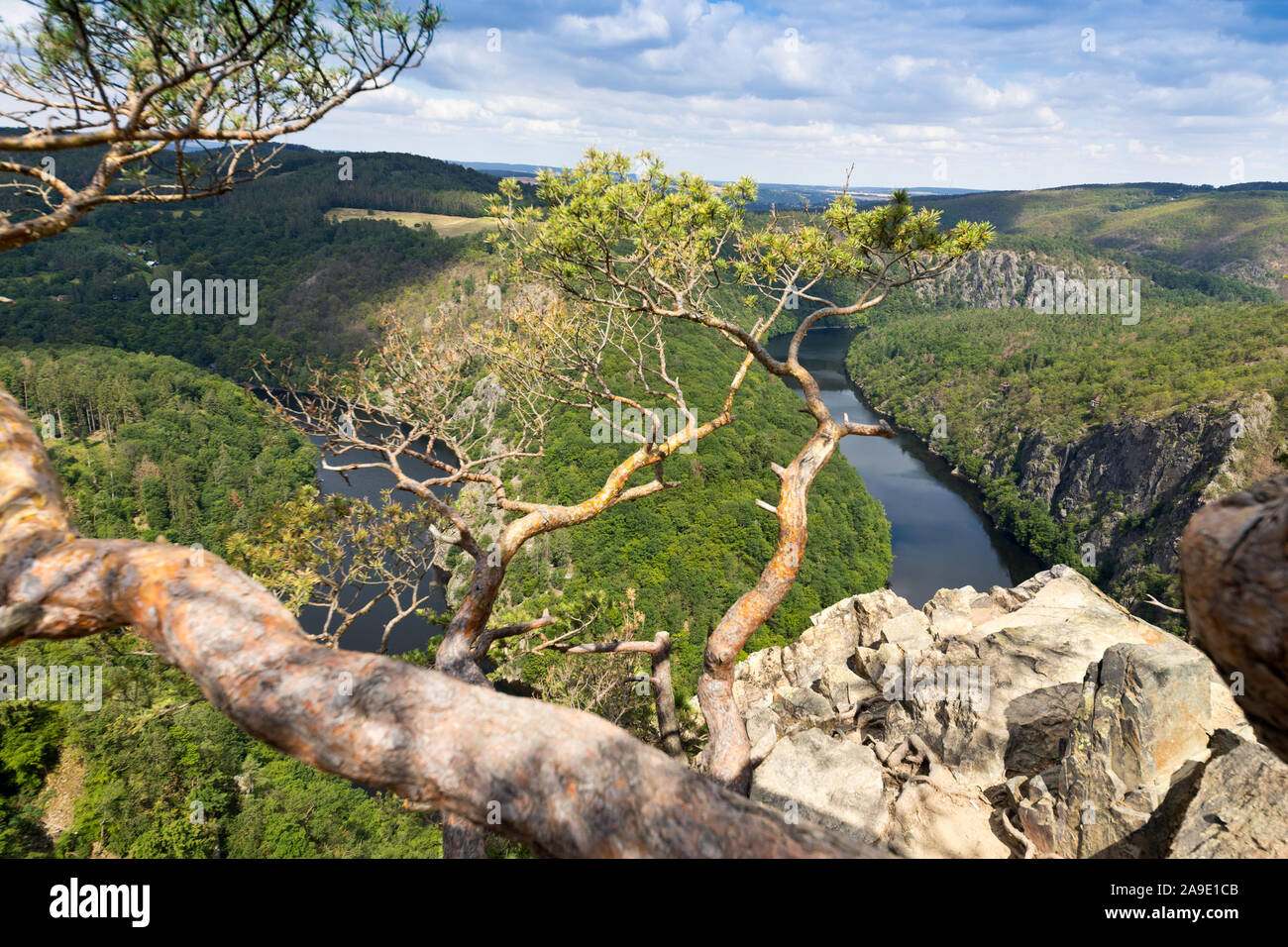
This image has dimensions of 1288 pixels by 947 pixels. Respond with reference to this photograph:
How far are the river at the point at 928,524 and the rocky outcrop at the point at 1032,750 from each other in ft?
152

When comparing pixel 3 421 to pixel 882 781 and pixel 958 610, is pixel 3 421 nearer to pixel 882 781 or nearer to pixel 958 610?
pixel 882 781

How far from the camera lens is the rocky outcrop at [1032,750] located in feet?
18.1

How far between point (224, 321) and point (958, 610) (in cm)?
12540

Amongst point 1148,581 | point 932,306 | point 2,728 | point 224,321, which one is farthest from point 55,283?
point 932,306

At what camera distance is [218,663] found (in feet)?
8.93

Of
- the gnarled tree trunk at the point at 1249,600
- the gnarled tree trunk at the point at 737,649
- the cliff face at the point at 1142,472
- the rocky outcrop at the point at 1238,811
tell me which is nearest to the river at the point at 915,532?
the cliff face at the point at 1142,472

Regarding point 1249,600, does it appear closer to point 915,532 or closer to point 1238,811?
point 1238,811

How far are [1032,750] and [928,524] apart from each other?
68.3m

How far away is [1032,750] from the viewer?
8500mm

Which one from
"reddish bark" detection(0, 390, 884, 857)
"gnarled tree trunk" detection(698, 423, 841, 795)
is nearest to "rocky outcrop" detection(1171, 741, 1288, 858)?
"gnarled tree trunk" detection(698, 423, 841, 795)

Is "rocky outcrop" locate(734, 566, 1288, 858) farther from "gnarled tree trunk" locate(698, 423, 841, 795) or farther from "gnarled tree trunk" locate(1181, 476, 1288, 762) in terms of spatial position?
"gnarled tree trunk" locate(1181, 476, 1288, 762)

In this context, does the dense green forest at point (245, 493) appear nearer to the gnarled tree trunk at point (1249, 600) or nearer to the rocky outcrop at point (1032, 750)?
the rocky outcrop at point (1032, 750)

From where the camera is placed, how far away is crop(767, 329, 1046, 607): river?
59.6 metres
